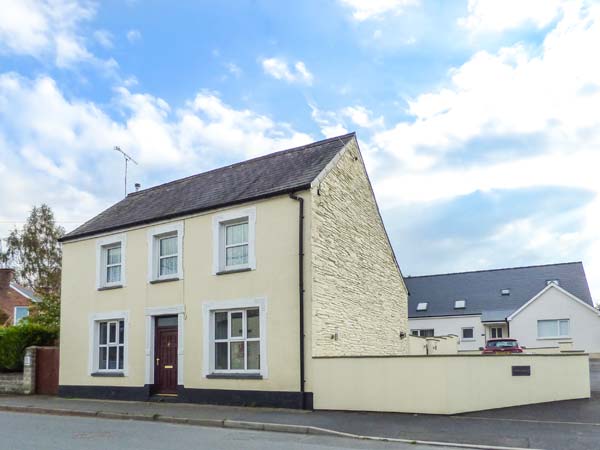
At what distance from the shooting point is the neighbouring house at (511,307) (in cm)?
4009

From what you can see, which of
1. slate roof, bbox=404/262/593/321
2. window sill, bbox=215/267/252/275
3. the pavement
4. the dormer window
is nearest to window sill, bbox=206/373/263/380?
the pavement

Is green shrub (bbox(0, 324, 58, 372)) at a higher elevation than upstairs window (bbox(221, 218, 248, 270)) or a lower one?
lower

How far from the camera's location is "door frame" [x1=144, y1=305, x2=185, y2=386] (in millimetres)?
18406

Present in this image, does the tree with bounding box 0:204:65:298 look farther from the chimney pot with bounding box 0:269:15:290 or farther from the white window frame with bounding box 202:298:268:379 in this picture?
the white window frame with bounding box 202:298:268:379

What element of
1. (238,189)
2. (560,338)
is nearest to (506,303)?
(560,338)

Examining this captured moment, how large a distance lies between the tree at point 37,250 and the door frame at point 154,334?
3040cm

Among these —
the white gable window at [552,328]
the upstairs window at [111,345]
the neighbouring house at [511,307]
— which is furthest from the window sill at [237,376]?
the white gable window at [552,328]

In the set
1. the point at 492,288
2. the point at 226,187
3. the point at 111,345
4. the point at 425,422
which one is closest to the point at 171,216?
the point at 226,187

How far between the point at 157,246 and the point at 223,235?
288 centimetres

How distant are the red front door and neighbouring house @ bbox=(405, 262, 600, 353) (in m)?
26.8

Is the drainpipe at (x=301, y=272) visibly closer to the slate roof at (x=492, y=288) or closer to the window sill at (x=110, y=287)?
the window sill at (x=110, y=287)

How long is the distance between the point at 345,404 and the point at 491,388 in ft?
11.7

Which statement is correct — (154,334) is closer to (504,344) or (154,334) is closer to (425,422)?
(425,422)

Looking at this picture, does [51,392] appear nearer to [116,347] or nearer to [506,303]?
[116,347]
